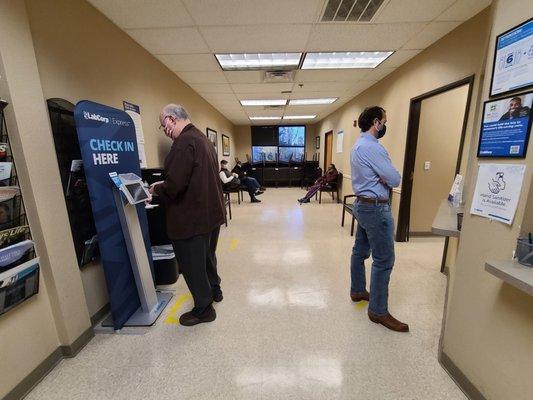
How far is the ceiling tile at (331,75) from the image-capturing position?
3.75 m

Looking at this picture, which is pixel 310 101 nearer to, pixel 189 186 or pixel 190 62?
pixel 190 62

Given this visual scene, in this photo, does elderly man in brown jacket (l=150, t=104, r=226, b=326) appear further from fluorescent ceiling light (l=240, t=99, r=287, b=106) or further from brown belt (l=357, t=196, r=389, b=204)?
fluorescent ceiling light (l=240, t=99, r=287, b=106)

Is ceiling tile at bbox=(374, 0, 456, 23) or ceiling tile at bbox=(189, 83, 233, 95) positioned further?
ceiling tile at bbox=(189, 83, 233, 95)

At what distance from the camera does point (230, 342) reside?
5.66 ft

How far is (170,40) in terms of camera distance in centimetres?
261

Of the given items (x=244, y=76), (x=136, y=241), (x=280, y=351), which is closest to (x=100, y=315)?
(x=136, y=241)

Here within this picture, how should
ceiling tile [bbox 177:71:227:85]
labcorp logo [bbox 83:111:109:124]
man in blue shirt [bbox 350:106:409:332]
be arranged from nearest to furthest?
labcorp logo [bbox 83:111:109:124]
man in blue shirt [bbox 350:106:409:332]
ceiling tile [bbox 177:71:227:85]

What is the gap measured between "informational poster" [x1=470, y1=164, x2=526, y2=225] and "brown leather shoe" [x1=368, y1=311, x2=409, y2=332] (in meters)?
1.00

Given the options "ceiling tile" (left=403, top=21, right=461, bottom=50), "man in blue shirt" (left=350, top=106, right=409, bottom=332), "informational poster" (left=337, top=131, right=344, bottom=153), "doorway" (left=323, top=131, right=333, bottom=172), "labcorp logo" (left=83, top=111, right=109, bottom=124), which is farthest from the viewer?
"doorway" (left=323, top=131, right=333, bottom=172)

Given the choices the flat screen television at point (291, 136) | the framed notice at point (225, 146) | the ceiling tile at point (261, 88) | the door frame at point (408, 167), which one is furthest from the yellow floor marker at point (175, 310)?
the flat screen television at point (291, 136)

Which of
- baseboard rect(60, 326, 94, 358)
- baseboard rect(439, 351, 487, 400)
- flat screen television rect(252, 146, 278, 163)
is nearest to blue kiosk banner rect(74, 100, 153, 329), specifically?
baseboard rect(60, 326, 94, 358)

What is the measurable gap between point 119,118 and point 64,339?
1.56 meters

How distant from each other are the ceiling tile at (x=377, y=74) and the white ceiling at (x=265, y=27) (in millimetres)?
68

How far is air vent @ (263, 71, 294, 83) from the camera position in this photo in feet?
12.2
